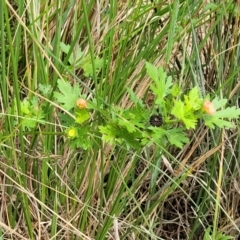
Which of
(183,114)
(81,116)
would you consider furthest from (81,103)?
(183,114)

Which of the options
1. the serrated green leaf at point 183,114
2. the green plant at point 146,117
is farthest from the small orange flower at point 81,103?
the serrated green leaf at point 183,114

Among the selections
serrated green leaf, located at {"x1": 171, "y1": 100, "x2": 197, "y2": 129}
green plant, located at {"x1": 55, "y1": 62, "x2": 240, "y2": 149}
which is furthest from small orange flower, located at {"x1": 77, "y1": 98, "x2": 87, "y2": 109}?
serrated green leaf, located at {"x1": 171, "y1": 100, "x2": 197, "y2": 129}

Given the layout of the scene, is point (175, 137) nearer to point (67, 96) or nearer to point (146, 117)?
point (146, 117)

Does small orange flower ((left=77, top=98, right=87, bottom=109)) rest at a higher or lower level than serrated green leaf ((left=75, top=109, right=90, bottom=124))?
higher

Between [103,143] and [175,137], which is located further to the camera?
[103,143]

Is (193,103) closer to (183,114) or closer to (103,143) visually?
(183,114)

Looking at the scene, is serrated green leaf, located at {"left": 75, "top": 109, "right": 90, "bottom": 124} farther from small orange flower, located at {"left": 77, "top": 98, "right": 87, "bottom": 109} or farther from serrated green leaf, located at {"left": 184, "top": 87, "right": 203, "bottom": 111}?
serrated green leaf, located at {"left": 184, "top": 87, "right": 203, "bottom": 111}

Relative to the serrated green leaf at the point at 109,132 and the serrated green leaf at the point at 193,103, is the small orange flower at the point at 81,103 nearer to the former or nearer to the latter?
the serrated green leaf at the point at 109,132

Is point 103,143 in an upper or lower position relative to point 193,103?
lower
